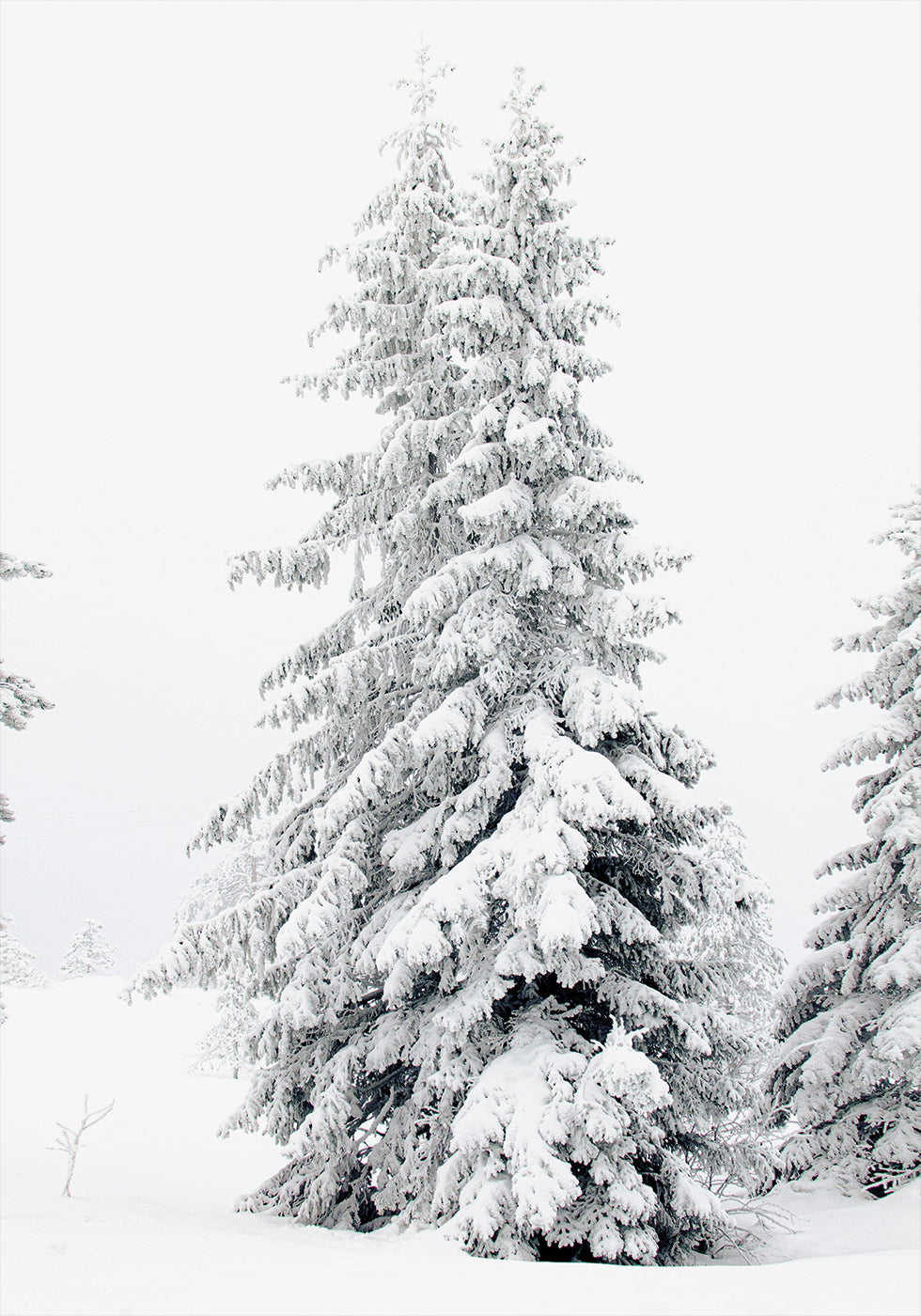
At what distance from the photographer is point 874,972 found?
38.1 ft

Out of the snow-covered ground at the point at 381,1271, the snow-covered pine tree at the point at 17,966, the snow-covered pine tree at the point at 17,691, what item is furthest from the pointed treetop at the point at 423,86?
the snow-covered pine tree at the point at 17,966

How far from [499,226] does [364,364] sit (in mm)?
2408

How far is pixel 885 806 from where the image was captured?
38.8 feet

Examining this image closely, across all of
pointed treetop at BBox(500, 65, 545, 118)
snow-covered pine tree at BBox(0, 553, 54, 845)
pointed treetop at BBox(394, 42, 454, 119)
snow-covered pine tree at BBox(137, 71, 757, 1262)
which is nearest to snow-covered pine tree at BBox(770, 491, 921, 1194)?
snow-covered pine tree at BBox(137, 71, 757, 1262)

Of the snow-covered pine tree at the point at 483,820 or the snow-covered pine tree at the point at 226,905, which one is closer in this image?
the snow-covered pine tree at the point at 483,820

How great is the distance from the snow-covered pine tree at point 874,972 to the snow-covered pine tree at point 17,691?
446 inches

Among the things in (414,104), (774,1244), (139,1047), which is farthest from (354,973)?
(139,1047)

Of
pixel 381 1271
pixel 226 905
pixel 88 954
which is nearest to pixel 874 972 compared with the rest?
pixel 381 1271

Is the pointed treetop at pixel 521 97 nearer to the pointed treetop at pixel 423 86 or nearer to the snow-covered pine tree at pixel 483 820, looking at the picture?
the snow-covered pine tree at pixel 483 820

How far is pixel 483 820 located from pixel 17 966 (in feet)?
206

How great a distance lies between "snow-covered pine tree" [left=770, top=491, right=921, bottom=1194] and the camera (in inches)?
446

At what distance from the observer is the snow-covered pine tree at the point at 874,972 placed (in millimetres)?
11336

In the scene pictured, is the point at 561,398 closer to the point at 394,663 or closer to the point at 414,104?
the point at 394,663

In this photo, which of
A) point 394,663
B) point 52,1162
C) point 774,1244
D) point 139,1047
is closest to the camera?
point 774,1244
